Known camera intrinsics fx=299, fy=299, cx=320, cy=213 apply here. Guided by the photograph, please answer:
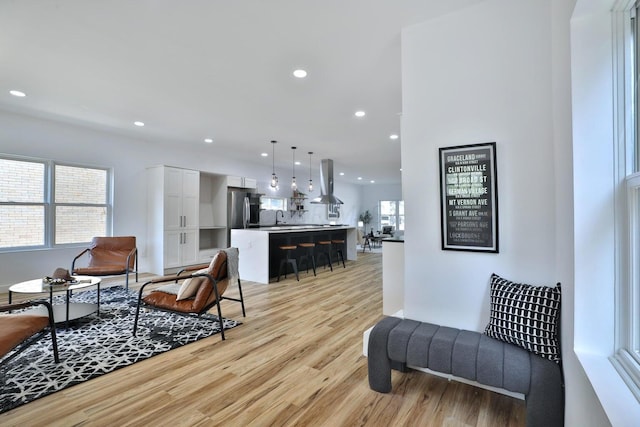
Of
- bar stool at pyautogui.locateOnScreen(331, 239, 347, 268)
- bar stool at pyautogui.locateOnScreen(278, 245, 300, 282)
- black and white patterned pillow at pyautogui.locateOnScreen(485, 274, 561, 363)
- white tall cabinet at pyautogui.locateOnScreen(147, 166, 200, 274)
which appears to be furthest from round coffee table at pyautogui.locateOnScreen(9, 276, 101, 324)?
bar stool at pyautogui.locateOnScreen(331, 239, 347, 268)

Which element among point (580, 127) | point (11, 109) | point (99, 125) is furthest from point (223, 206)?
point (580, 127)

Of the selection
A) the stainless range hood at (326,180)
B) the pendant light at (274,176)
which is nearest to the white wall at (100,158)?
the pendant light at (274,176)

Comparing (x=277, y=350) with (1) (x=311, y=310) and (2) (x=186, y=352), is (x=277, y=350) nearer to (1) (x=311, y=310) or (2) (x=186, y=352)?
(2) (x=186, y=352)

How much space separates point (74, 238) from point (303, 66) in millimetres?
5205

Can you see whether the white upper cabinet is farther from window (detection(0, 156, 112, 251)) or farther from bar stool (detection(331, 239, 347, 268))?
bar stool (detection(331, 239, 347, 268))

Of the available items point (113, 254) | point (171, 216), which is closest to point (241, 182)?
point (171, 216)

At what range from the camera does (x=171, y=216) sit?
627 centimetres

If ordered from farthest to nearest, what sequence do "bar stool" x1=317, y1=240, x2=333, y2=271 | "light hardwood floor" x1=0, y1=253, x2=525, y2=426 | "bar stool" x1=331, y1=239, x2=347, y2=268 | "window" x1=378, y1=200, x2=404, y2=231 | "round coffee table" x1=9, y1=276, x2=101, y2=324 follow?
"window" x1=378, y1=200, x2=404, y2=231, "bar stool" x1=331, y1=239, x2=347, y2=268, "bar stool" x1=317, y1=240, x2=333, y2=271, "round coffee table" x1=9, y1=276, x2=101, y2=324, "light hardwood floor" x1=0, y1=253, x2=525, y2=426

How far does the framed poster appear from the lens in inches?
83.2

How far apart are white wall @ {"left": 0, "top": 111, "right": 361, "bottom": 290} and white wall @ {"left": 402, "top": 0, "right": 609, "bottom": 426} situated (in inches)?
221

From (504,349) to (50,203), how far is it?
21.8ft

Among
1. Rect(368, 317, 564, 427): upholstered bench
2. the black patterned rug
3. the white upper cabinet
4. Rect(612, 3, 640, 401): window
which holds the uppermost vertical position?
the white upper cabinet

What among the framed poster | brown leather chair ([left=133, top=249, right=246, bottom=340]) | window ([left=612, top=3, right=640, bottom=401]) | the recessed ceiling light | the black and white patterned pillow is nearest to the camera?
window ([left=612, top=3, right=640, bottom=401])

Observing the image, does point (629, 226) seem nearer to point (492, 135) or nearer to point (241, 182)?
point (492, 135)
